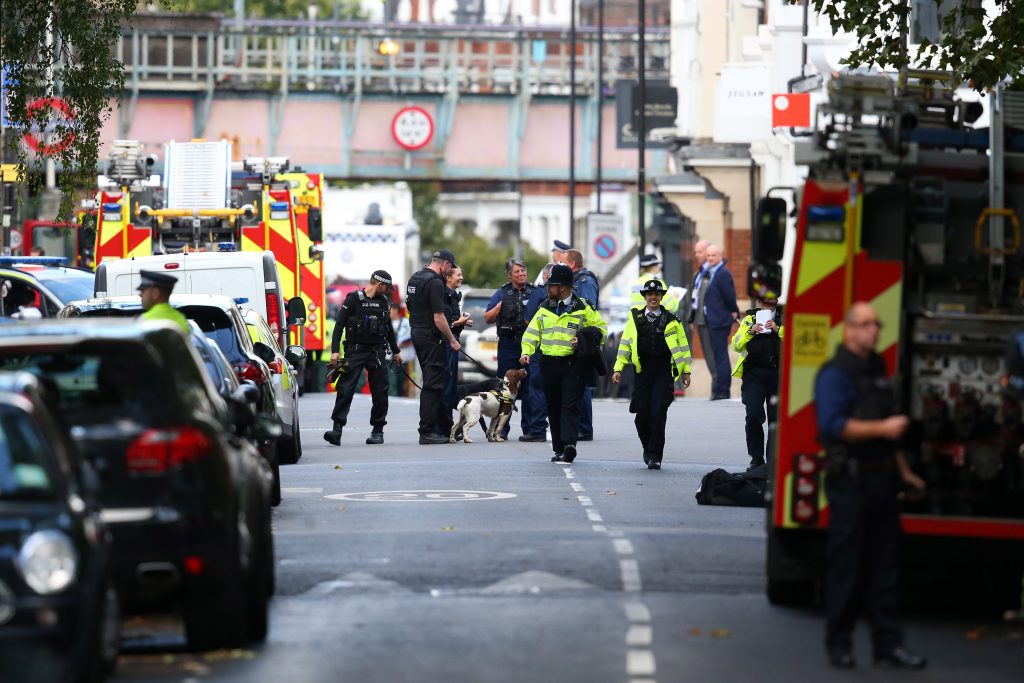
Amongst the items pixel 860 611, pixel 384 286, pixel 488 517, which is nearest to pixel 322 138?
pixel 384 286

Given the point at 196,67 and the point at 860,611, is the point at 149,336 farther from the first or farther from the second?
the point at 196,67

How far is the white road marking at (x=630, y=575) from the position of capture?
13.2 metres

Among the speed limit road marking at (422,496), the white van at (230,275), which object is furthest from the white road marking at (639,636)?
the white van at (230,275)

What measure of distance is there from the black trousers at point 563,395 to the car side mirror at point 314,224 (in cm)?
1159

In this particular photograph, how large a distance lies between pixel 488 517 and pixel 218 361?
2.09 m

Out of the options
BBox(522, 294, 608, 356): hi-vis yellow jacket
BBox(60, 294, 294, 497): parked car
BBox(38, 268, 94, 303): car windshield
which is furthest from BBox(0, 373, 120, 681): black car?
BBox(38, 268, 94, 303): car windshield

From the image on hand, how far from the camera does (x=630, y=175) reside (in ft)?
188

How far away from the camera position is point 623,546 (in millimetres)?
14906

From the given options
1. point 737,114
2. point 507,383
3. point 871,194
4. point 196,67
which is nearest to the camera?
point 871,194

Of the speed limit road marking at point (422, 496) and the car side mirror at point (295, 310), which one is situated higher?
the car side mirror at point (295, 310)

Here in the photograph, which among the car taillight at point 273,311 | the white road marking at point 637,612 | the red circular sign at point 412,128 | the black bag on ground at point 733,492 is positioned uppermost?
the red circular sign at point 412,128

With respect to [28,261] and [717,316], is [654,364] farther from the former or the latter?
[717,316]

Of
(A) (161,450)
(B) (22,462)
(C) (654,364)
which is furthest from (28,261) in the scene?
(B) (22,462)

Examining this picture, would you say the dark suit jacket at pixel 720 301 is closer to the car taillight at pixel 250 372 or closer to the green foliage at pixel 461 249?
the car taillight at pixel 250 372
